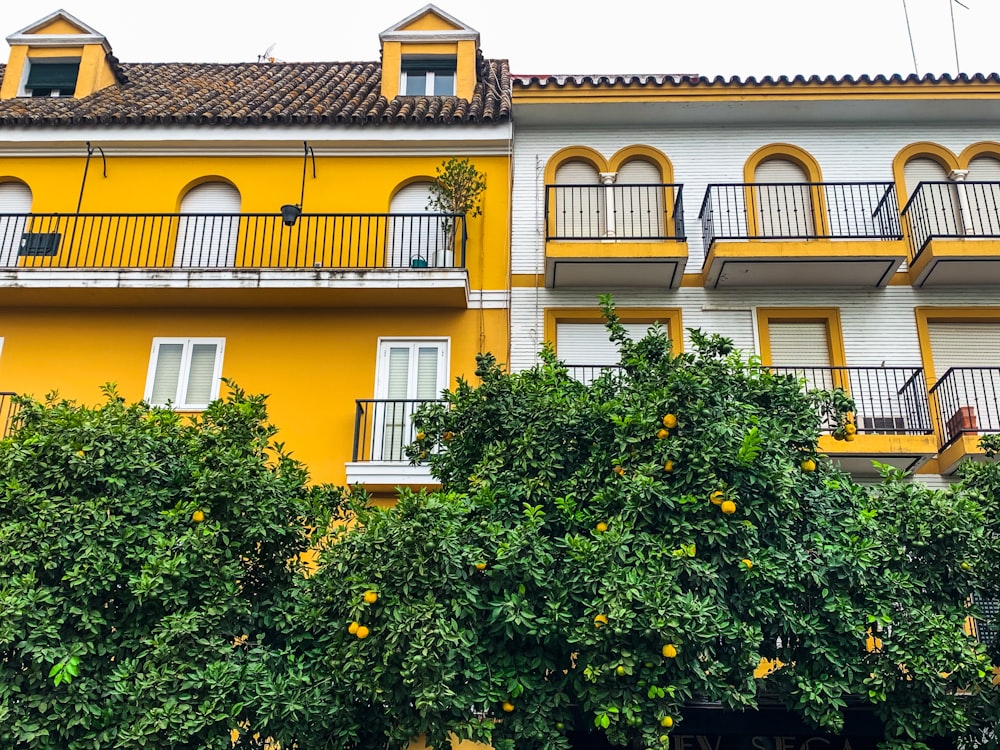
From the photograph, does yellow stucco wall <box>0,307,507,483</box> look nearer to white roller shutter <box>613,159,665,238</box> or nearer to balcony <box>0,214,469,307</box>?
balcony <box>0,214,469,307</box>

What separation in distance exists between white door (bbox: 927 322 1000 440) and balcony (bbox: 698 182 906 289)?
4.43ft

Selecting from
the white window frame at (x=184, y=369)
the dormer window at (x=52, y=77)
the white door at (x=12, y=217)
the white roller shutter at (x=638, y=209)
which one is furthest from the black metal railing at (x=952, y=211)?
the dormer window at (x=52, y=77)

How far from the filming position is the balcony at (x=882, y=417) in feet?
40.2

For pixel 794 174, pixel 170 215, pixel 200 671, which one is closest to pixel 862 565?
pixel 200 671

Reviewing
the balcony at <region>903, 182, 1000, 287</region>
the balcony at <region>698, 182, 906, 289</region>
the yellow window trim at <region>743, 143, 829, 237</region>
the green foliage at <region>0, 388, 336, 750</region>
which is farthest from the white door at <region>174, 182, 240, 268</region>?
the balcony at <region>903, 182, 1000, 287</region>

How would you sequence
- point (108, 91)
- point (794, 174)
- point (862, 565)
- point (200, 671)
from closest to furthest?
point (200, 671) → point (862, 565) → point (794, 174) → point (108, 91)

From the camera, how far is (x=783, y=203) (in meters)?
14.9

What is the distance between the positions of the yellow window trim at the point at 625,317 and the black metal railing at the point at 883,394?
5.36 feet

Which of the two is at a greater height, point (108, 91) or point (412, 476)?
point (108, 91)

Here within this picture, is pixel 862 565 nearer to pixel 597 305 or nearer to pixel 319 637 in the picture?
pixel 319 637

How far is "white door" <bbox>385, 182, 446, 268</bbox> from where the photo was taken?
13.9 metres

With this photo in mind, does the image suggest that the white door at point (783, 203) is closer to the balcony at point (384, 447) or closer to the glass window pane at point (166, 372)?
the balcony at point (384, 447)

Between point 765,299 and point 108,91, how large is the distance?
12.8 meters

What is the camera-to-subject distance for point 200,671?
7.12m
